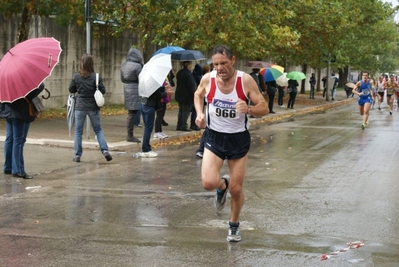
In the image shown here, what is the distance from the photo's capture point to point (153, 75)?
13992 mm

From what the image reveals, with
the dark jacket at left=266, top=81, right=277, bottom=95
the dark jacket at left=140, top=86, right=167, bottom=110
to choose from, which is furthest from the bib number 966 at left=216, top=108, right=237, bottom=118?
the dark jacket at left=266, top=81, right=277, bottom=95

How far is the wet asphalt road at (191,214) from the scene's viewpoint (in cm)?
661

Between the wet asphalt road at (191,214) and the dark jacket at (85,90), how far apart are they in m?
1.00

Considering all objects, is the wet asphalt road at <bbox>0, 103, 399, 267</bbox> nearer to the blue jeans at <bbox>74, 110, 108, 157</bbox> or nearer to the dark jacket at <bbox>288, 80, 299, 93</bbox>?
the blue jeans at <bbox>74, 110, 108, 157</bbox>

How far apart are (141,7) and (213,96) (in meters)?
15.9

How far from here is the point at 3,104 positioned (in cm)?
1098

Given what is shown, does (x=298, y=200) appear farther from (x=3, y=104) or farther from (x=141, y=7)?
(x=141, y=7)

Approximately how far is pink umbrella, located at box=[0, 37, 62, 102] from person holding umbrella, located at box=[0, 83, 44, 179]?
349 millimetres

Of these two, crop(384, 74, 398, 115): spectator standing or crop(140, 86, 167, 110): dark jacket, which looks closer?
crop(140, 86, 167, 110): dark jacket

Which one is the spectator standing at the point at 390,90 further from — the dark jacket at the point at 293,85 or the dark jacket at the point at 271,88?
the dark jacket at the point at 271,88

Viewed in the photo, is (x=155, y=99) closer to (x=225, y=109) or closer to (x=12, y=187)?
(x=12, y=187)

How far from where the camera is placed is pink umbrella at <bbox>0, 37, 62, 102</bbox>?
10.5 m

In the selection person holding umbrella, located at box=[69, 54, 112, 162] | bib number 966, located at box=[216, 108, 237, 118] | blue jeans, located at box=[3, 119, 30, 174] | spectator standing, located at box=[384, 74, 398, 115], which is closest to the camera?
bib number 966, located at box=[216, 108, 237, 118]

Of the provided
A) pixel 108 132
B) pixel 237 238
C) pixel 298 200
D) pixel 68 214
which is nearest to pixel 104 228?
pixel 68 214
